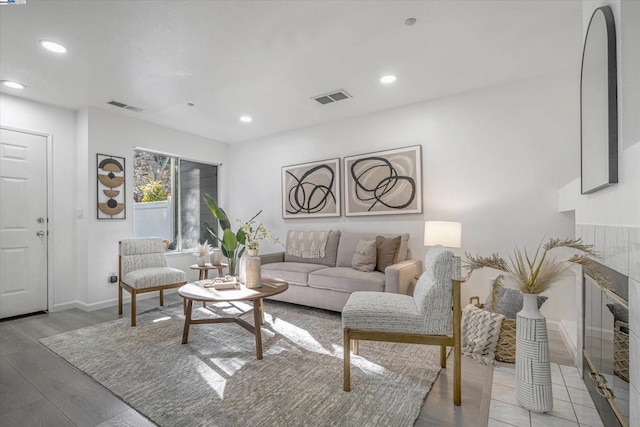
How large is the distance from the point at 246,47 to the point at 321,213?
95.8 inches

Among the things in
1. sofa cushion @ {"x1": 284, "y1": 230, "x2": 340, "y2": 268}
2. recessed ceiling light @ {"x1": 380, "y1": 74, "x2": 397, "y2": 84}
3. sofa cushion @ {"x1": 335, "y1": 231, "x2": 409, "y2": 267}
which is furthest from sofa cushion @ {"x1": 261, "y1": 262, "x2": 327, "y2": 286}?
recessed ceiling light @ {"x1": 380, "y1": 74, "x2": 397, "y2": 84}

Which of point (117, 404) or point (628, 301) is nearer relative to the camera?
point (628, 301)

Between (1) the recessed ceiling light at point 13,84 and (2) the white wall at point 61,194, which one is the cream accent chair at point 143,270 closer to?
(2) the white wall at point 61,194

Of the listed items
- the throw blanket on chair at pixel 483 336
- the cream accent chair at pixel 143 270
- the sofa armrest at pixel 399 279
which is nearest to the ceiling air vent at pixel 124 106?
the cream accent chair at pixel 143 270

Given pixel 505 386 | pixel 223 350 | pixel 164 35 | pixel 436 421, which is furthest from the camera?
pixel 223 350

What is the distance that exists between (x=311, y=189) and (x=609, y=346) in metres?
3.54

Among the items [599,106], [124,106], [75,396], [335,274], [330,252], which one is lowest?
[75,396]

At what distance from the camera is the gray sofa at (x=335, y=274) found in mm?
3025

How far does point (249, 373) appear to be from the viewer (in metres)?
2.09

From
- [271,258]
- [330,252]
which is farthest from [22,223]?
[330,252]

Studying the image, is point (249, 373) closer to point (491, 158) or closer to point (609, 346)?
point (609, 346)

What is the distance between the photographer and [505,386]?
192 cm

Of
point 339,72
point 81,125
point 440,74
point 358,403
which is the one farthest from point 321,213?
point 81,125

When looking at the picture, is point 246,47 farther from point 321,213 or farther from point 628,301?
point 628,301
